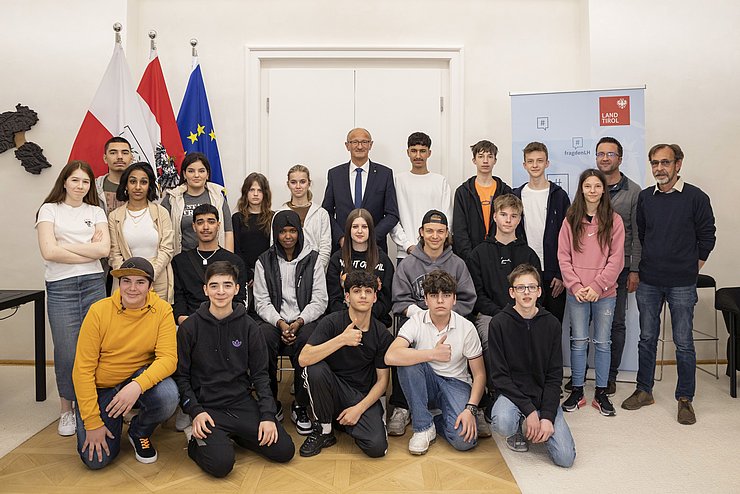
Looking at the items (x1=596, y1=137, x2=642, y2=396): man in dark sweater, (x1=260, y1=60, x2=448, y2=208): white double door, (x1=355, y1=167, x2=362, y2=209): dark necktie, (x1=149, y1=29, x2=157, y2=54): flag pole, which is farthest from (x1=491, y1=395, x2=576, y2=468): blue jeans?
(x1=149, y1=29, x2=157, y2=54): flag pole

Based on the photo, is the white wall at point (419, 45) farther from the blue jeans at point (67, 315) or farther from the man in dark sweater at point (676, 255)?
the blue jeans at point (67, 315)

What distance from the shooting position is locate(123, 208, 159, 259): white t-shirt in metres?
3.30

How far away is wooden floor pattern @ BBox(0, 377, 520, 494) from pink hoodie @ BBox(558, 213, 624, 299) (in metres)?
1.15

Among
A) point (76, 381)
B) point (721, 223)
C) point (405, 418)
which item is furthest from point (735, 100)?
point (76, 381)

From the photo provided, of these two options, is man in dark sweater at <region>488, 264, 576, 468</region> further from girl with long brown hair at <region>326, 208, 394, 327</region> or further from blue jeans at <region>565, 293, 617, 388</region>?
girl with long brown hair at <region>326, 208, 394, 327</region>

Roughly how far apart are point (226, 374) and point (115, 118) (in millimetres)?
2361

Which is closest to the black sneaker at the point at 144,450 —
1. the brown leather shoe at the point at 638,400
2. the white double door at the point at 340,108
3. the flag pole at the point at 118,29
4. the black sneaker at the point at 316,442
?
the black sneaker at the point at 316,442

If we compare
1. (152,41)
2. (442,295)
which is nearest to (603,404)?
(442,295)

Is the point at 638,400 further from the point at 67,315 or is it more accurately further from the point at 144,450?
the point at 67,315

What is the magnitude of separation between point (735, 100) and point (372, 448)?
13.0 ft

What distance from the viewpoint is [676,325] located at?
11.1 feet

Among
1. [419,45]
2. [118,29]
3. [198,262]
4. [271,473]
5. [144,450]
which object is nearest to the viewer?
[271,473]

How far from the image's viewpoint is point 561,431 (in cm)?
278

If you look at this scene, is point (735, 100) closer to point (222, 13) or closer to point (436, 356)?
point (436, 356)
